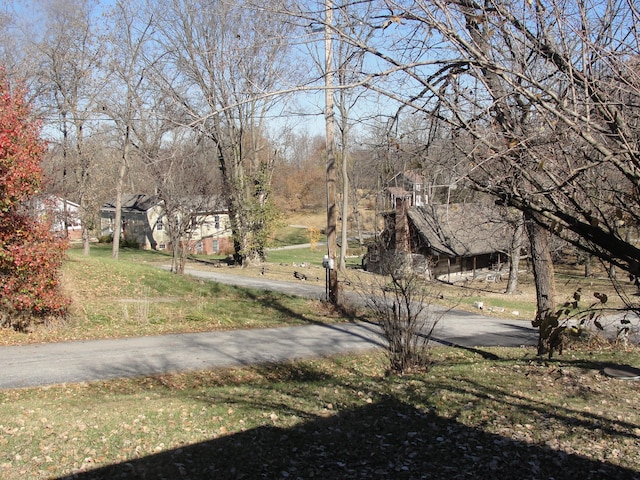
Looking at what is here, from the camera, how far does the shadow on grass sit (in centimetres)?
441

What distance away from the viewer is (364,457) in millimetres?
4812

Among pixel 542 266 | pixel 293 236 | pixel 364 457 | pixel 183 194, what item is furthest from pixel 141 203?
pixel 364 457

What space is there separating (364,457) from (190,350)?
719 centimetres

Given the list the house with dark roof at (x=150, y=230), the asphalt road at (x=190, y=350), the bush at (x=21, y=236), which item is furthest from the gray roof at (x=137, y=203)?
the asphalt road at (x=190, y=350)

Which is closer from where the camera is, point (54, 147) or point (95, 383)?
point (95, 383)

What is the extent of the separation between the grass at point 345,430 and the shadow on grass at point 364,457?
0.02 meters

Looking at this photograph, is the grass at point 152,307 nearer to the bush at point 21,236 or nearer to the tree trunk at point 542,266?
the bush at point 21,236

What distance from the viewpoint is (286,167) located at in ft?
258

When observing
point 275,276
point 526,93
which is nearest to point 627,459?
point 526,93

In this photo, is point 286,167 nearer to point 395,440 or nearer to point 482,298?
point 482,298

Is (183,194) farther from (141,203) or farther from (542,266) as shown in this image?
(141,203)

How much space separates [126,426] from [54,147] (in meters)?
30.2

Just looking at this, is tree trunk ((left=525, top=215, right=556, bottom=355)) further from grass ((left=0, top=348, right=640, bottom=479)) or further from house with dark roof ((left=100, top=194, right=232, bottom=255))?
house with dark roof ((left=100, top=194, right=232, bottom=255))

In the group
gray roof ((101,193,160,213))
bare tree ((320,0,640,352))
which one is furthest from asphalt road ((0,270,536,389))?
gray roof ((101,193,160,213))
